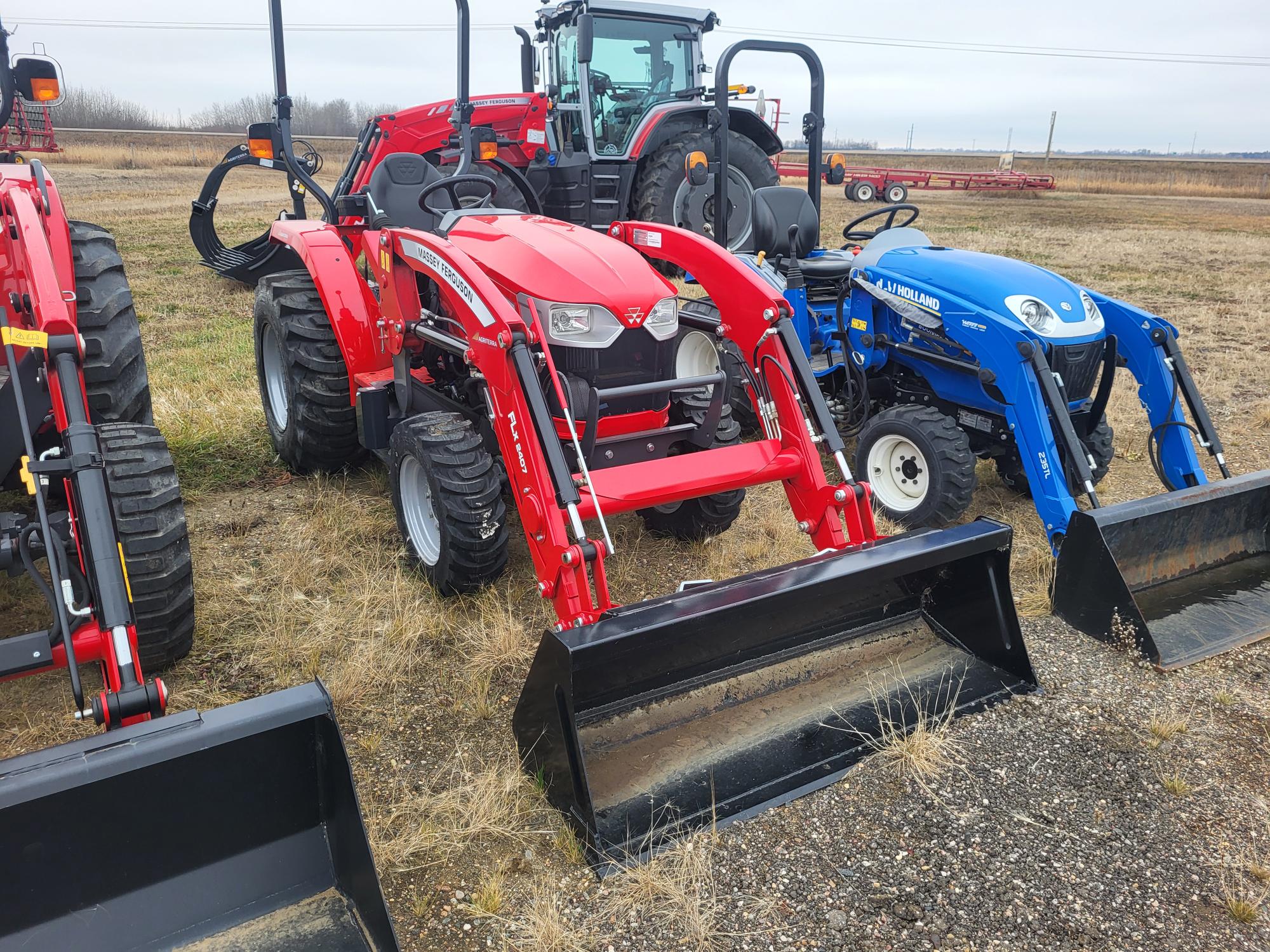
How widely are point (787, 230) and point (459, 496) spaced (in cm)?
276

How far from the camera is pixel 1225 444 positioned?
5660mm

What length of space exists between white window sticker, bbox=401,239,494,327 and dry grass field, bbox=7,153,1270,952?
1114 mm

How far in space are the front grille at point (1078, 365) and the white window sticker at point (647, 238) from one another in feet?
5.86

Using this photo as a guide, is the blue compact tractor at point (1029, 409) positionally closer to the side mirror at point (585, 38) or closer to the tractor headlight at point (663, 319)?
the tractor headlight at point (663, 319)

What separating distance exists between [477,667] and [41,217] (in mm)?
2128

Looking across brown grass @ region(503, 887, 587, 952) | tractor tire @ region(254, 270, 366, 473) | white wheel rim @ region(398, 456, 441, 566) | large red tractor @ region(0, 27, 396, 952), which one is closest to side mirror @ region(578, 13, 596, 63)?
tractor tire @ region(254, 270, 366, 473)

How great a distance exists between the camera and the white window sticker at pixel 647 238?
3.99 metres

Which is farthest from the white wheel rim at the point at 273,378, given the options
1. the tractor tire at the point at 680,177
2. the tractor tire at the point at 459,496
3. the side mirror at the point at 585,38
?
the tractor tire at the point at 680,177

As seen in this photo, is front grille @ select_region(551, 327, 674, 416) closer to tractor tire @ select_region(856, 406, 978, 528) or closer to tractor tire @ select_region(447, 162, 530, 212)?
tractor tire @ select_region(856, 406, 978, 528)

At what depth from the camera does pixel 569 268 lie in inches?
132

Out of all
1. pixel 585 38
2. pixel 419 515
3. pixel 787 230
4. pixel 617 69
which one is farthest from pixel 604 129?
pixel 419 515

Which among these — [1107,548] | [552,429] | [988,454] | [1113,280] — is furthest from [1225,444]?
[1113,280]

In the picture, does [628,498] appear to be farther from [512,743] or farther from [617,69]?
[617,69]

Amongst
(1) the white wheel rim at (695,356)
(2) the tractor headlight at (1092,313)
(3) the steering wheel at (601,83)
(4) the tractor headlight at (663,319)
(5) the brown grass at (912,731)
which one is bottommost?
(5) the brown grass at (912,731)
